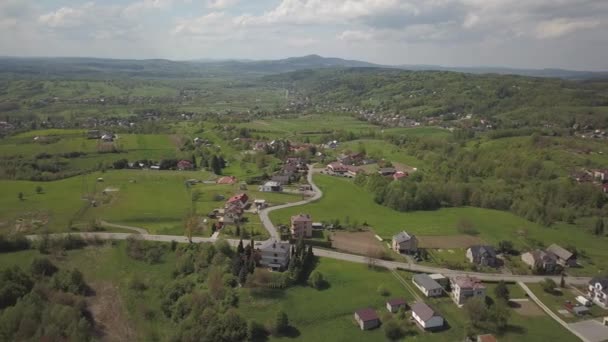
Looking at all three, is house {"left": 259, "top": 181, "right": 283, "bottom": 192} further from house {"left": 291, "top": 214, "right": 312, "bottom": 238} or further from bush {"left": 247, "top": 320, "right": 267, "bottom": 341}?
bush {"left": 247, "top": 320, "right": 267, "bottom": 341}

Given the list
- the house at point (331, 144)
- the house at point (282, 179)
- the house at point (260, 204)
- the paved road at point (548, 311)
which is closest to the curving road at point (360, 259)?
the paved road at point (548, 311)

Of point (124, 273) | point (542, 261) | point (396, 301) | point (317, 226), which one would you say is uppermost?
point (542, 261)

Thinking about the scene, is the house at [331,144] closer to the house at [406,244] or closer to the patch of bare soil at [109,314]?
the house at [406,244]

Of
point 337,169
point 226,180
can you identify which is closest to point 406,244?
point 226,180

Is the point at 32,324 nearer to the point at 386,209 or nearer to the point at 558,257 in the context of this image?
the point at 386,209

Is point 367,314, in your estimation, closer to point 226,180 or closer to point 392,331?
point 392,331

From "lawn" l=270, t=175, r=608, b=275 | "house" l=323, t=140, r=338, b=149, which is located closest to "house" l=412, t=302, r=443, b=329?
"lawn" l=270, t=175, r=608, b=275

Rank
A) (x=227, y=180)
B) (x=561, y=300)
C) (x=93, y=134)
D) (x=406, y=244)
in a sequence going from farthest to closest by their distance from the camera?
(x=93, y=134) → (x=227, y=180) → (x=406, y=244) → (x=561, y=300)
